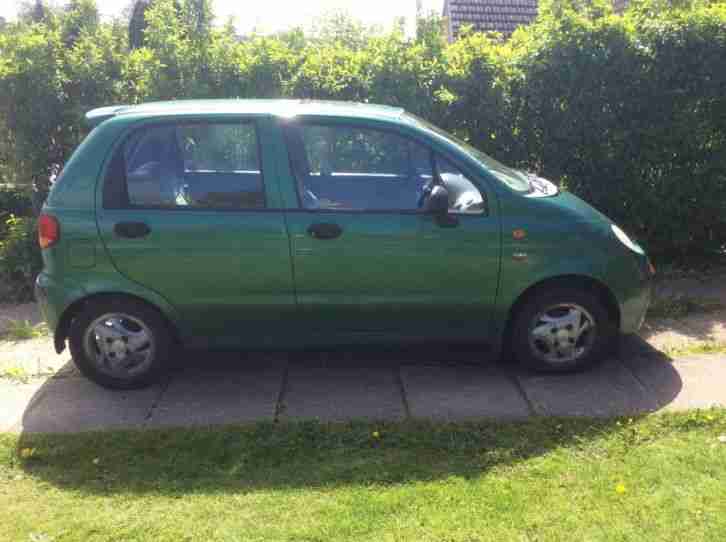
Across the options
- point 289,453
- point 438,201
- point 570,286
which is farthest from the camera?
point 570,286

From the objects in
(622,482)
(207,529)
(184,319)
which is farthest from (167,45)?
(622,482)

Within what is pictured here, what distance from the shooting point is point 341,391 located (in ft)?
15.1

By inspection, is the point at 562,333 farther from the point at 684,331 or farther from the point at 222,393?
the point at 222,393

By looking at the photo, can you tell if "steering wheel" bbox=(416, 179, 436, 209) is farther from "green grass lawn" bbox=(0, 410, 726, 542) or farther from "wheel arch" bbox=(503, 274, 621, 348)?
"green grass lawn" bbox=(0, 410, 726, 542)

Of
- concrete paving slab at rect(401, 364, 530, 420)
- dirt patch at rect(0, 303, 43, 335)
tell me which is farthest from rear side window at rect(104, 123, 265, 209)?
dirt patch at rect(0, 303, 43, 335)

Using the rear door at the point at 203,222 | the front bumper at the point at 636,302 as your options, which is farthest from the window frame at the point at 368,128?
the front bumper at the point at 636,302

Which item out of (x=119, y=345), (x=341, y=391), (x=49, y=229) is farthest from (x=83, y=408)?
(x=341, y=391)

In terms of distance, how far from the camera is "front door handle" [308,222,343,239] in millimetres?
4324

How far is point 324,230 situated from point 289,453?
1.32m

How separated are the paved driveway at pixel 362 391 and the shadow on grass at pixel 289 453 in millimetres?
137

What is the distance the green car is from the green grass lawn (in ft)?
2.32

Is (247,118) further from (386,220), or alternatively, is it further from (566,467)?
(566,467)

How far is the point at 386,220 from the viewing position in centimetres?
436

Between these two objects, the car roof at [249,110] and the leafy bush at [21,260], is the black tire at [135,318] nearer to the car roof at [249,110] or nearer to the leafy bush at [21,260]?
the car roof at [249,110]
